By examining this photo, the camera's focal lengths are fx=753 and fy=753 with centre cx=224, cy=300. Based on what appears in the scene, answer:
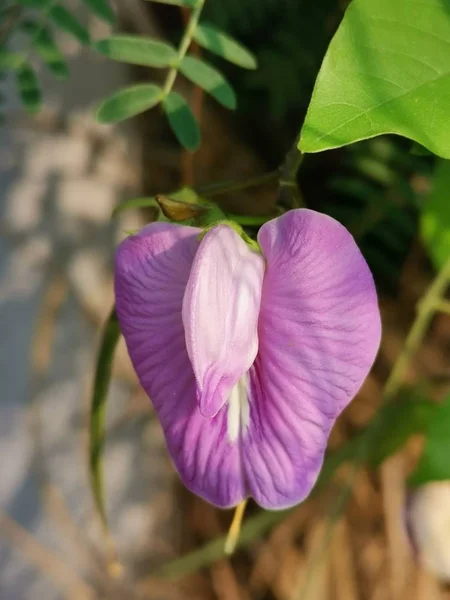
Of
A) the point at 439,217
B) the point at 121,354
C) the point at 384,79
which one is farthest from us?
the point at 121,354

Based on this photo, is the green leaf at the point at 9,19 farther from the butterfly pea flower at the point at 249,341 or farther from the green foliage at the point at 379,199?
the green foliage at the point at 379,199

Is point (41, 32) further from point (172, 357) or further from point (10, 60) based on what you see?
point (172, 357)

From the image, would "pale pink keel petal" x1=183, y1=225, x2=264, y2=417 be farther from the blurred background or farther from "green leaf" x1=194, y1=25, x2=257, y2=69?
the blurred background

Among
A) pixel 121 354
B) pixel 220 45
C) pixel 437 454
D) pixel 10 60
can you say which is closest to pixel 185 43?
pixel 220 45

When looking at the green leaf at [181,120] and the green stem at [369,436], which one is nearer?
the green leaf at [181,120]

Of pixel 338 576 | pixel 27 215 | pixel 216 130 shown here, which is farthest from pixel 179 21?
pixel 338 576

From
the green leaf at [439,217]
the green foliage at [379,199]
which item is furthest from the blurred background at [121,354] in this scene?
the green leaf at [439,217]
